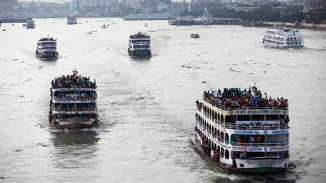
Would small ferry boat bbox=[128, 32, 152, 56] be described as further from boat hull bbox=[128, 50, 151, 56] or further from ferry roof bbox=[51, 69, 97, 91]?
ferry roof bbox=[51, 69, 97, 91]

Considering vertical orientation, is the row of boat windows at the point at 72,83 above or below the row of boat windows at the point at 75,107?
above

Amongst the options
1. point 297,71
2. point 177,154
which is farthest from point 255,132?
point 297,71

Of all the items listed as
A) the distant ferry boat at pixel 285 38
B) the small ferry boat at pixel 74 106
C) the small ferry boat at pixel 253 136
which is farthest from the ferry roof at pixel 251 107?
the distant ferry boat at pixel 285 38

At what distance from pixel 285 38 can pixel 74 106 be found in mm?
73139

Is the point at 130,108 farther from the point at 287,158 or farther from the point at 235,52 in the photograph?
the point at 235,52

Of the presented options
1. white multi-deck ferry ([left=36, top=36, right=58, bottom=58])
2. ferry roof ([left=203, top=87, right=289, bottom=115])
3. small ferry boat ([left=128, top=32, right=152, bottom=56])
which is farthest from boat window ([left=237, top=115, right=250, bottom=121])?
white multi-deck ferry ([left=36, top=36, right=58, bottom=58])

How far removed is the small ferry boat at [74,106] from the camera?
123 feet

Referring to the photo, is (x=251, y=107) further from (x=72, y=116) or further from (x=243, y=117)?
(x=72, y=116)

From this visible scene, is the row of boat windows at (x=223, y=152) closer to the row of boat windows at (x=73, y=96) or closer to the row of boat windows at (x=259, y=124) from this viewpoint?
the row of boat windows at (x=259, y=124)

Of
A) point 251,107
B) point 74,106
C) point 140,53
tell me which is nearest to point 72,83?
point 74,106

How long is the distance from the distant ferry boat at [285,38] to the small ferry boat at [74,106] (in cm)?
7079

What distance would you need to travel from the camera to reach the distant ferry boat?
3950 inches

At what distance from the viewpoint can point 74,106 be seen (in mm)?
37719

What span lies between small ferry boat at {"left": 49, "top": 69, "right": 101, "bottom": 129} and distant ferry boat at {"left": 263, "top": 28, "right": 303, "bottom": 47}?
232 ft
